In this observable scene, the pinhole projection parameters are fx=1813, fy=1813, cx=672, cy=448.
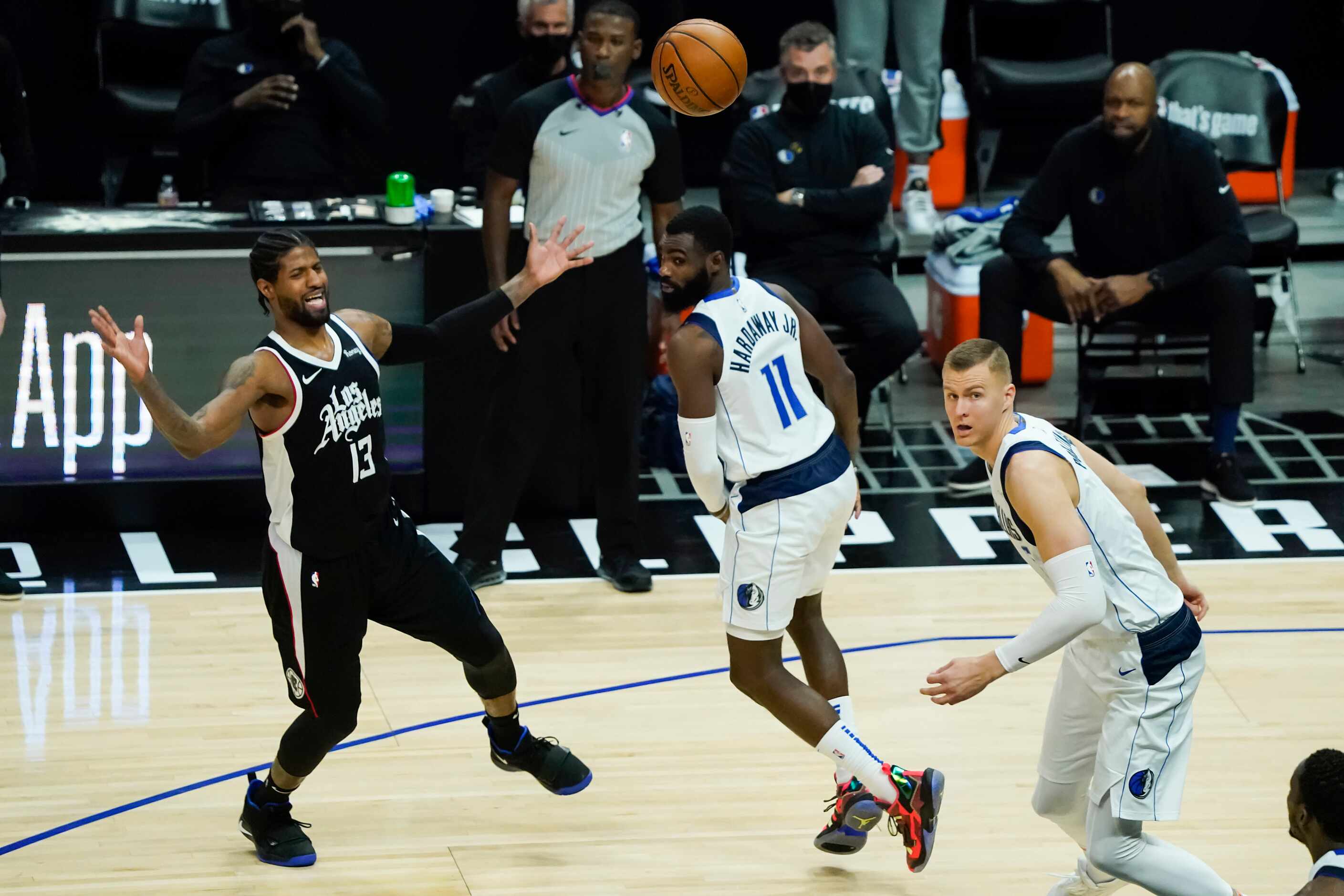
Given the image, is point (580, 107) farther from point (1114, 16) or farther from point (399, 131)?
point (1114, 16)

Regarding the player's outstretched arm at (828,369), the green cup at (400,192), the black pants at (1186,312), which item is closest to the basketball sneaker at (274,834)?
the player's outstretched arm at (828,369)

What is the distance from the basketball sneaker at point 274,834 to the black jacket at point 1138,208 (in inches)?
189

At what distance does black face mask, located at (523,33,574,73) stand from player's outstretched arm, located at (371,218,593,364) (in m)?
2.84

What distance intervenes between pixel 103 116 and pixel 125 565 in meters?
3.60

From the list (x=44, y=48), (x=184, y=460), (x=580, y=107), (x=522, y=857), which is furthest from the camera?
(x=44, y=48)

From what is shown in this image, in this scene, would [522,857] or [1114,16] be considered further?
[1114,16]

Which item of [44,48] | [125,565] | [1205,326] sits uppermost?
[44,48]

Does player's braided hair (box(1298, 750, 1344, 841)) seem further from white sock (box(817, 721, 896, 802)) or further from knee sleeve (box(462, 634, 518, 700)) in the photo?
knee sleeve (box(462, 634, 518, 700))

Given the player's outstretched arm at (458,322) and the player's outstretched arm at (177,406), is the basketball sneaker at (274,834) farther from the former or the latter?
the player's outstretched arm at (458,322)

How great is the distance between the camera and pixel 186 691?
6172mm

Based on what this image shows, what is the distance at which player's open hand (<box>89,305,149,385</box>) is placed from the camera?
168 inches

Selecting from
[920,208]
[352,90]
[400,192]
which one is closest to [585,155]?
[400,192]

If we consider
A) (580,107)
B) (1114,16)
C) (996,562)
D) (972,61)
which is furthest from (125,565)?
(1114,16)

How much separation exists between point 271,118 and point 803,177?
2.49 m
